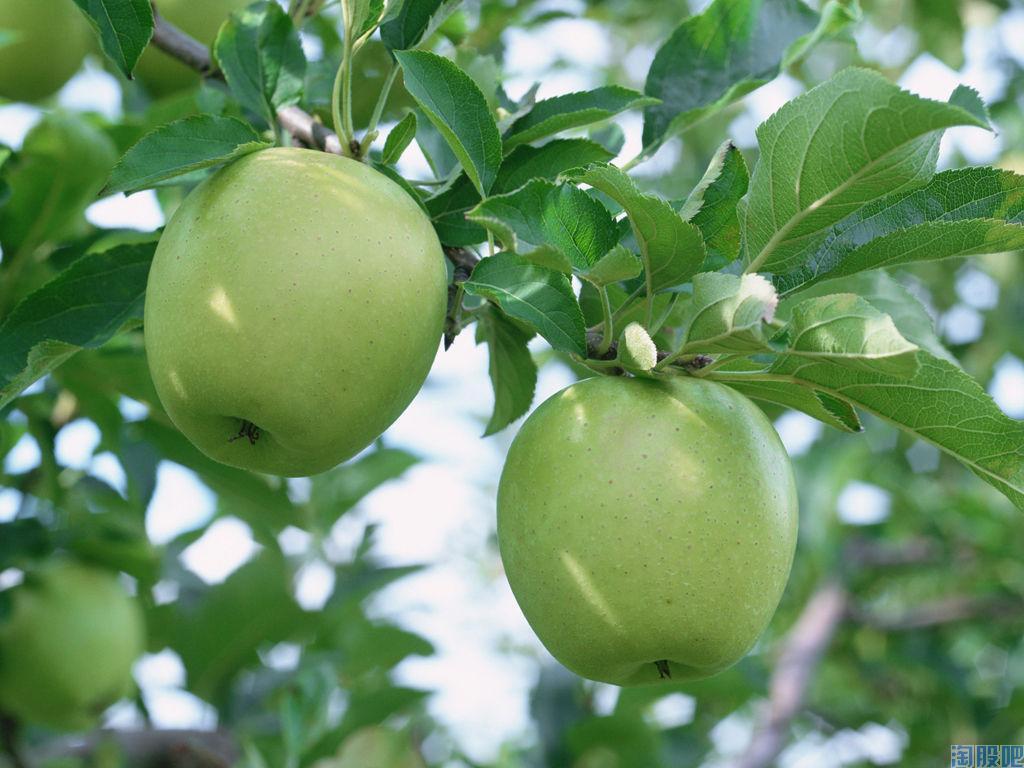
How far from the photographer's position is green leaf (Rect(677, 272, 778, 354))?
853 millimetres

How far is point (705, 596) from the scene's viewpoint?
0.92 meters

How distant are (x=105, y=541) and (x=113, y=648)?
20 cm

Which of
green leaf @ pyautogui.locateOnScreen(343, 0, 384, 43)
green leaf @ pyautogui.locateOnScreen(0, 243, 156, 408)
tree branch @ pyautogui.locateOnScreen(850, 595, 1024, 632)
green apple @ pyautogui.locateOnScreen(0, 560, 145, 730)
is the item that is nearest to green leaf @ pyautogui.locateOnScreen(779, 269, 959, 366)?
green leaf @ pyautogui.locateOnScreen(343, 0, 384, 43)

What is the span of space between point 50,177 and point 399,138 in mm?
696

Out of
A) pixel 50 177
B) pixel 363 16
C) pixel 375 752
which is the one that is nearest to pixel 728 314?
pixel 363 16

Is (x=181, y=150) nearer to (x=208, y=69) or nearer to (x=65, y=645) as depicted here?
(x=208, y=69)

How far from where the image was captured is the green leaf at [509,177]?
43.3 inches

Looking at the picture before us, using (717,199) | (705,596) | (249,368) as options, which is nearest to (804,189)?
(717,199)

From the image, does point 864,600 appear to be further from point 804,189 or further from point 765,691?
point 804,189

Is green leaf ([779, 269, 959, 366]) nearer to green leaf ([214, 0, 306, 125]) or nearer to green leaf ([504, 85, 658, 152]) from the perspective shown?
green leaf ([504, 85, 658, 152])

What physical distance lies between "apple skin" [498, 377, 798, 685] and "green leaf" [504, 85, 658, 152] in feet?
0.85

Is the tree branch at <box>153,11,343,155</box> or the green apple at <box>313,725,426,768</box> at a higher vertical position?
the tree branch at <box>153,11,343,155</box>

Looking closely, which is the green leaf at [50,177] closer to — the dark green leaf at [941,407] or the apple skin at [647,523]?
the apple skin at [647,523]

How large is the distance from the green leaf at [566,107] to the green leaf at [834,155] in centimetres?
20
